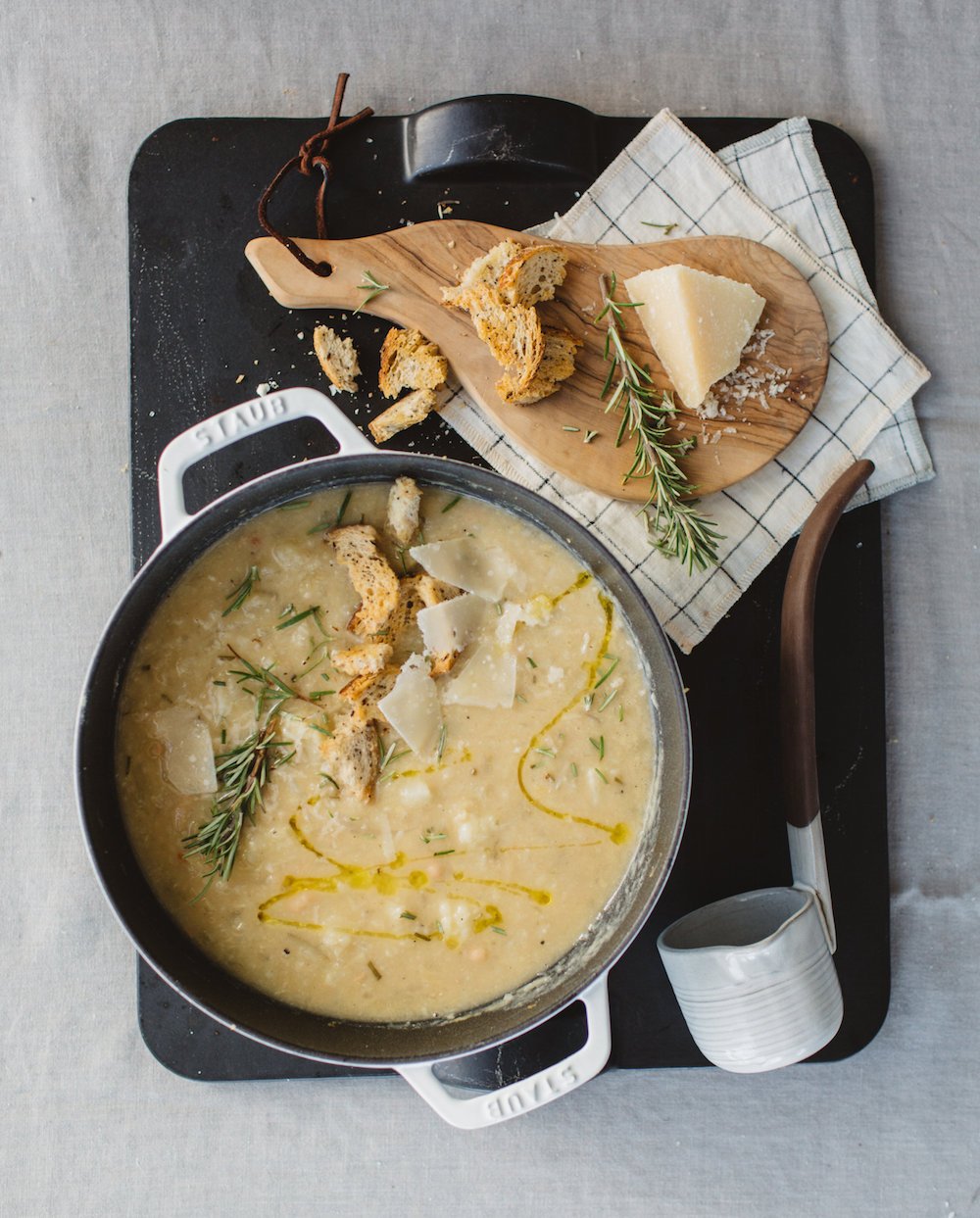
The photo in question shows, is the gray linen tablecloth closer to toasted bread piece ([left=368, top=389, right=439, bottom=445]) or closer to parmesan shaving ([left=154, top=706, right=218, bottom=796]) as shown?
parmesan shaving ([left=154, top=706, right=218, bottom=796])

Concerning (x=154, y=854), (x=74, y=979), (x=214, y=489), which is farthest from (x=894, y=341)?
(x=74, y=979)

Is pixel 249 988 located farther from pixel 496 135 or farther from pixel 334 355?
pixel 496 135

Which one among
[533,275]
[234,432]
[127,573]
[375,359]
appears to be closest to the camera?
[234,432]

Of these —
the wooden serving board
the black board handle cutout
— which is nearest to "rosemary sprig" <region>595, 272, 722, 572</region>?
the wooden serving board

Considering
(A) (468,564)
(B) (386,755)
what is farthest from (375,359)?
(B) (386,755)

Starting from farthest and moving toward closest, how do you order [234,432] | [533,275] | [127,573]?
1. [127,573]
2. [533,275]
3. [234,432]

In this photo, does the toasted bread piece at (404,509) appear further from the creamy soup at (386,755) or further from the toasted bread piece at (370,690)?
the toasted bread piece at (370,690)
